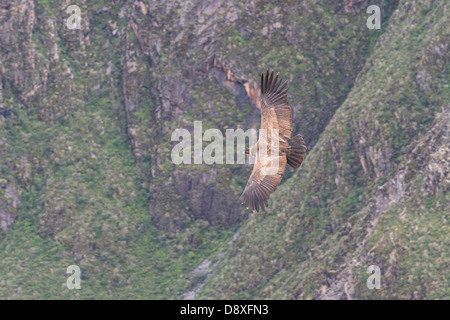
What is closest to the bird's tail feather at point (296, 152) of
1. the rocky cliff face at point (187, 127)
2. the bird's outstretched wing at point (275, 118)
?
the bird's outstretched wing at point (275, 118)

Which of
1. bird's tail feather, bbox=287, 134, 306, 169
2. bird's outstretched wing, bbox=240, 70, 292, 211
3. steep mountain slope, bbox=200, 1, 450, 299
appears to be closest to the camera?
bird's tail feather, bbox=287, 134, 306, 169

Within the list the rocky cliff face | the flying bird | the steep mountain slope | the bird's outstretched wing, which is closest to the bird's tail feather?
the flying bird

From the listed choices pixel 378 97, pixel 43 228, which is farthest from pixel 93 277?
pixel 378 97

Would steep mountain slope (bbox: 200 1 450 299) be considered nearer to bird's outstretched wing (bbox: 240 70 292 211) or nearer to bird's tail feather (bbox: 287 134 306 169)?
bird's outstretched wing (bbox: 240 70 292 211)

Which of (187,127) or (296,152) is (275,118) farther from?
(187,127)

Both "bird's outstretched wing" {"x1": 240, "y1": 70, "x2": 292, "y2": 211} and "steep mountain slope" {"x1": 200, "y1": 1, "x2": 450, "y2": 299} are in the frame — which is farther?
"steep mountain slope" {"x1": 200, "y1": 1, "x2": 450, "y2": 299}
